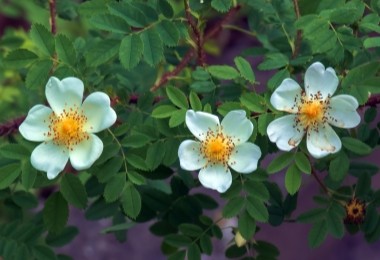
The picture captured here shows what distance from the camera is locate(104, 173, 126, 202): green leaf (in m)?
1.34

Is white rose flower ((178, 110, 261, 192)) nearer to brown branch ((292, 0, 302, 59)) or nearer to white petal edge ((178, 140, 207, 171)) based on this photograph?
white petal edge ((178, 140, 207, 171))

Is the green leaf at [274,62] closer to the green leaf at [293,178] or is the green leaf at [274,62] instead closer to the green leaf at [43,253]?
the green leaf at [293,178]

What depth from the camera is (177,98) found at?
1360 mm

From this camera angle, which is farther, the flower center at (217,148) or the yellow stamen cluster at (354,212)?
the yellow stamen cluster at (354,212)

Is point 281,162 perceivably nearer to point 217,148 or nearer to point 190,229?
point 217,148

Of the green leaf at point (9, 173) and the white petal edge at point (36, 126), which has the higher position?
the white petal edge at point (36, 126)

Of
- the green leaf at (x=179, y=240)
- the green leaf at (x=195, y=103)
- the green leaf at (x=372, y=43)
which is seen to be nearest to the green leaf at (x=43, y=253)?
the green leaf at (x=179, y=240)

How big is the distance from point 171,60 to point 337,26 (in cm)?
41

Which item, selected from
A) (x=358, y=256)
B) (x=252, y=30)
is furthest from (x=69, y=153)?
(x=358, y=256)

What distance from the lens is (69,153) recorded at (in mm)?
1295

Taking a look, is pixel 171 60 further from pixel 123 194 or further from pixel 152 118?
pixel 123 194

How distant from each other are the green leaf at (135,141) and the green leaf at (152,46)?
0.11m

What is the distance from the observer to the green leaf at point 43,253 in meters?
1.59

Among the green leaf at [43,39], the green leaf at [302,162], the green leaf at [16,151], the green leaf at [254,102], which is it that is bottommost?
the green leaf at [16,151]
